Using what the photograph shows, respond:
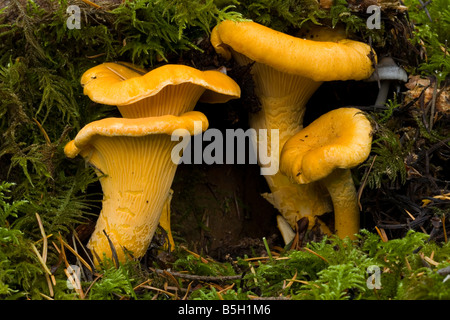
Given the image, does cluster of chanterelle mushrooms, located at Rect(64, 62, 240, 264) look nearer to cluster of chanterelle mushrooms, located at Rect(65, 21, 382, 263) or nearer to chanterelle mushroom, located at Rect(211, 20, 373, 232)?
cluster of chanterelle mushrooms, located at Rect(65, 21, 382, 263)

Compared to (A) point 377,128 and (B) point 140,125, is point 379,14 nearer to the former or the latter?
(A) point 377,128

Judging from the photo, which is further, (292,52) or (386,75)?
(386,75)

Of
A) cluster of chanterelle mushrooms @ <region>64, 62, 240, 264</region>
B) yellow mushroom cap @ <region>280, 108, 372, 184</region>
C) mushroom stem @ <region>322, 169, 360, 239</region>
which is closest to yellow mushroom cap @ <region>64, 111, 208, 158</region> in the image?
cluster of chanterelle mushrooms @ <region>64, 62, 240, 264</region>

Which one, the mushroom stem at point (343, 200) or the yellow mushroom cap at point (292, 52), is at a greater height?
the yellow mushroom cap at point (292, 52)

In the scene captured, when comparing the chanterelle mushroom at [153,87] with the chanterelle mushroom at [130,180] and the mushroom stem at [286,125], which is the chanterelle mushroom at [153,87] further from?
the mushroom stem at [286,125]

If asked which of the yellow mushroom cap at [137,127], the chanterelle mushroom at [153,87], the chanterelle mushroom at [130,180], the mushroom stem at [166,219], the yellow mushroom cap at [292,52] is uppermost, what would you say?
the yellow mushroom cap at [292,52]

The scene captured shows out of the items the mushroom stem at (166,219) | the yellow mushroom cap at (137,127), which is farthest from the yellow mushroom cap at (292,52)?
the mushroom stem at (166,219)

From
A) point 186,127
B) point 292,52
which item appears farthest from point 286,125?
point 186,127

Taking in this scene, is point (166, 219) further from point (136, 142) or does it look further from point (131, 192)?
point (136, 142)
